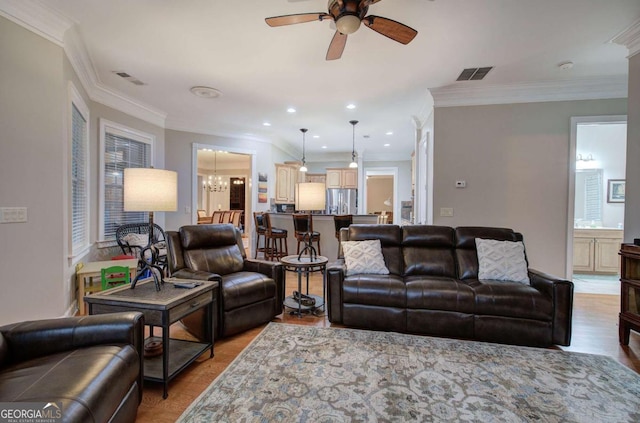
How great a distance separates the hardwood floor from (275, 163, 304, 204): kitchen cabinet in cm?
370

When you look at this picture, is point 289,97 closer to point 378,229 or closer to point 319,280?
point 378,229

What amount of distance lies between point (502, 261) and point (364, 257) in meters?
1.38

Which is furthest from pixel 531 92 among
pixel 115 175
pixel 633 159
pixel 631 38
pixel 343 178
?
pixel 115 175

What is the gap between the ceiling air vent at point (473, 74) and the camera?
3.41 meters

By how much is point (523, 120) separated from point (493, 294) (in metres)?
2.72

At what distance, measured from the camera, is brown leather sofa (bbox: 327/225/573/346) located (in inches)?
97.9

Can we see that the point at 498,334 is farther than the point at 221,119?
No

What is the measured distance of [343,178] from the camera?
8367 millimetres

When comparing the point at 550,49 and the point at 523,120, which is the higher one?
the point at 550,49

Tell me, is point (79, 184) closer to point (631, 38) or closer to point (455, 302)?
point (455, 302)

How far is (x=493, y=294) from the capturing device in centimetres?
257

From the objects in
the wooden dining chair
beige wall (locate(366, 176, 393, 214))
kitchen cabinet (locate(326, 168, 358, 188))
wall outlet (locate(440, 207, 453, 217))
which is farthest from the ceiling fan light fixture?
beige wall (locate(366, 176, 393, 214))

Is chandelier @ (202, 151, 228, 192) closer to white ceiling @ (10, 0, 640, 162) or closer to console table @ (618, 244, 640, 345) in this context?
white ceiling @ (10, 0, 640, 162)

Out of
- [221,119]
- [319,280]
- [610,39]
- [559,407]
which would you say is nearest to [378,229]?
[319,280]
